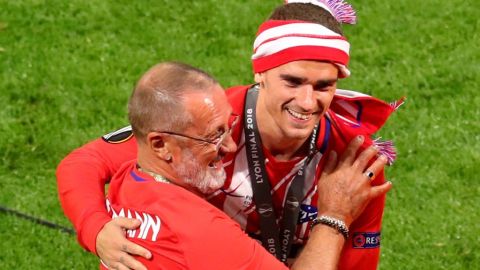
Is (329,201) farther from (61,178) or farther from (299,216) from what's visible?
(61,178)

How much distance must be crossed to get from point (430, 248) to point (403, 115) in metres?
1.80

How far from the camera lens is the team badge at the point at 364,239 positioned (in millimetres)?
4953

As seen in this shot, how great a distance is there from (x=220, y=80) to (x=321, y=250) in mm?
4765

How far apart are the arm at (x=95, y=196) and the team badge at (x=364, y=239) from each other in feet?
3.79

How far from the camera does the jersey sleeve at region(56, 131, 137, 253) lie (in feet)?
14.6

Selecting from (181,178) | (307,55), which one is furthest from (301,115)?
(181,178)

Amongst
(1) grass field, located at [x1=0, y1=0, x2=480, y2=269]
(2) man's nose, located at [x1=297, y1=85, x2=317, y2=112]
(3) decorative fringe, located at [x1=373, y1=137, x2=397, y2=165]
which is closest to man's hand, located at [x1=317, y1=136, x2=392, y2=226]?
(3) decorative fringe, located at [x1=373, y1=137, x2=397, y2=165]

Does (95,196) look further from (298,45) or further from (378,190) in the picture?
(378,190)

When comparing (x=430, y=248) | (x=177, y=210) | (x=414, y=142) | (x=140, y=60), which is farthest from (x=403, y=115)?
(x=177, y=210)

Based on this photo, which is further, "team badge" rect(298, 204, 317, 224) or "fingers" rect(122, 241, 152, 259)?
"team badge" rect(298, 204, 317, 224)

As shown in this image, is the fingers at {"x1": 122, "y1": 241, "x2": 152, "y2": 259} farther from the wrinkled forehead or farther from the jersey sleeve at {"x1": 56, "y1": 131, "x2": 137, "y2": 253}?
the wrinkled forehead

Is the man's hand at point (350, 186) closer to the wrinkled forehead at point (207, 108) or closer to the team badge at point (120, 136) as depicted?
the wrinkled forehead at point (207, 108)

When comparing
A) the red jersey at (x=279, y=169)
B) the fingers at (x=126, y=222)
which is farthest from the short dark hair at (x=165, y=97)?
the red jersey at (x=279, y=169)

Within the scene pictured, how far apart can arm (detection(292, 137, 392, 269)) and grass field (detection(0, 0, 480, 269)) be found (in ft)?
8.46
